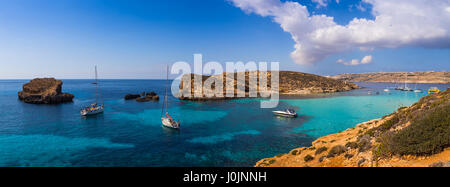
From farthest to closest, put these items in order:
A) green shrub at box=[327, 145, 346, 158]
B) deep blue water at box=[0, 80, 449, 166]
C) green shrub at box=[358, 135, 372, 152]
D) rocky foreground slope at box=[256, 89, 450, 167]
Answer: deep blue water at box=[0, 80, 449, 166], green shrub at box=[327, 145, 346, 158], green shrub at box=[358, 135, 372, 152], rocky foreground slope at box=[256, 89, 450, 167]

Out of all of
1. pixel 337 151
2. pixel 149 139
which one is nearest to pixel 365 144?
pixel 337 151

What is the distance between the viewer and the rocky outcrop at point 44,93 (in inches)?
2224

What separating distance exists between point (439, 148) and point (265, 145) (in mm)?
15399

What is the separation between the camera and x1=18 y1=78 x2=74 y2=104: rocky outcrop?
185 feet

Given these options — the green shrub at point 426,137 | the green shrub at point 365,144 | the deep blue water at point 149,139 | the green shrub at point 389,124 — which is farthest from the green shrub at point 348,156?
the deep blue water at point 149,139

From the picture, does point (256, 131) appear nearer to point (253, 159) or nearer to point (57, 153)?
point (253, 159)

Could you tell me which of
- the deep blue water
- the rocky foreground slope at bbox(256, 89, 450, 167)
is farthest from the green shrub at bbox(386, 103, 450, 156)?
the deep blue water

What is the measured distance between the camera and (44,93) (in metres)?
58.3

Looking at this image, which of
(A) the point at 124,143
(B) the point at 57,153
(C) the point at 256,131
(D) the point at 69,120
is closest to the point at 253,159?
(C) the point at 256,131

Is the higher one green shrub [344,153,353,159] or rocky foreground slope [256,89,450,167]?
rocky foreground slope [256,89,450,167]

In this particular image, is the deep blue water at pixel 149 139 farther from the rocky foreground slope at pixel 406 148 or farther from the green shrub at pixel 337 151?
the rocky foreground slope at pixel 406 148

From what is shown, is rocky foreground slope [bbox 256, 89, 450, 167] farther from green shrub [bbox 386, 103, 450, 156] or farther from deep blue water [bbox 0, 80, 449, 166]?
deep blue water [bbox 0, 80, 449, 166]

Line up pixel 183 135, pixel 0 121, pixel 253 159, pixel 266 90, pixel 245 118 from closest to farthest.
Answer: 1. pixel 253 159
2. pixel 183 135
3. pixel 0 121
4. pixel 245 118
5. pixel 266 90

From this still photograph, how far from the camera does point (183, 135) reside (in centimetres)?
2838
